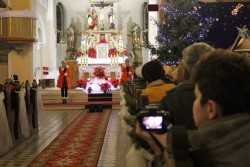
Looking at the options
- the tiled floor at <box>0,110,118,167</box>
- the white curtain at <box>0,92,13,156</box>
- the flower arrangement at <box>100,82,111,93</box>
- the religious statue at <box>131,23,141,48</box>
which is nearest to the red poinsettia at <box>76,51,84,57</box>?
the religious statue at <box>131,23,141,48</box>

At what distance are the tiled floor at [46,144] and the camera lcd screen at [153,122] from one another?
4897 mm

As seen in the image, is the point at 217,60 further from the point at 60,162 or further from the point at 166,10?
the point at 166,10

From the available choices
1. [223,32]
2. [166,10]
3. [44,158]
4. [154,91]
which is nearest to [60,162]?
[44,158]

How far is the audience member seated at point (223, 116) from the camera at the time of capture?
1.48 m

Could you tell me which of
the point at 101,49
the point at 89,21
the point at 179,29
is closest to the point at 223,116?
the point at 179,29

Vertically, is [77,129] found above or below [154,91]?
below

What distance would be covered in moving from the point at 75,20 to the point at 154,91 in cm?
2329

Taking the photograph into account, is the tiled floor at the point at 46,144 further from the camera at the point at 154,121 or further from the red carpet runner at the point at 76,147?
the camera at the point at 154,121

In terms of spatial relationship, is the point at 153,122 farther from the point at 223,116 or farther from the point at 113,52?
the point at 113,52

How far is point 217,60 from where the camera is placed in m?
1.54

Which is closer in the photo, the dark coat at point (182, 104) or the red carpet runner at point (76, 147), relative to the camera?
the dark coat at point (182, 104)

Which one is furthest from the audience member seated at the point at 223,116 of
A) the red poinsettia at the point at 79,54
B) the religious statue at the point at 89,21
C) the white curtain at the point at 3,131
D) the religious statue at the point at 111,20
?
the religious statue at the point at 111,20

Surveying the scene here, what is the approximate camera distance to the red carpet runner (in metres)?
6.72

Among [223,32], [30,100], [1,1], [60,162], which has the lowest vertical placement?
[60,162]
